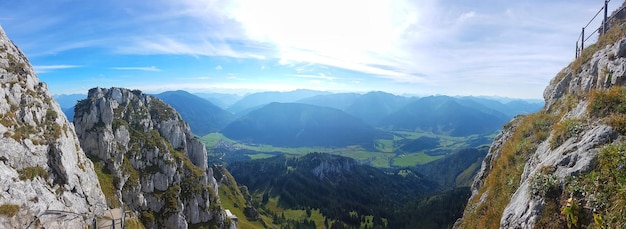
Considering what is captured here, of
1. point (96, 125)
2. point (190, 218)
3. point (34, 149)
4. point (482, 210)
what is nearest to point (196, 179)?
point (190, 218)

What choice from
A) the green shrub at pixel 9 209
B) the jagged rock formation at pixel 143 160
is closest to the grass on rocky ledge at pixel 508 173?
the green shrub at pixel 9 209

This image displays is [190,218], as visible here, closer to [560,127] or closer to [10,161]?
[10,161]

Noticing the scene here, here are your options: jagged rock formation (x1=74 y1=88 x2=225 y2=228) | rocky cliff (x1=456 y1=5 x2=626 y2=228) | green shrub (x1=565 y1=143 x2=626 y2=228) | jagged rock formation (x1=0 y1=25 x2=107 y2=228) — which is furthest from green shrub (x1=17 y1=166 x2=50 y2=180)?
green shrub (x1=565 y1=143 x2=626 y2=228)

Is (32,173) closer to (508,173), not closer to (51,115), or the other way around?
(51,115)

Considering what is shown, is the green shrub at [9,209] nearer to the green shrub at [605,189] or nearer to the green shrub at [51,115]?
the green shrub at [51,115]

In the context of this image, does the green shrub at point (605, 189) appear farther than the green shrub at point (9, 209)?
No

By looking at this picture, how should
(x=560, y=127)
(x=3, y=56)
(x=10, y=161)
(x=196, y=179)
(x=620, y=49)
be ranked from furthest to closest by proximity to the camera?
(x=196, y=179) < (x=3, y=56) < (x=10, y=161) < (x=620, y=49) < (x=560, y=127)

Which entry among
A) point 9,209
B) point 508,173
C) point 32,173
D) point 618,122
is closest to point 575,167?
point 618,122
